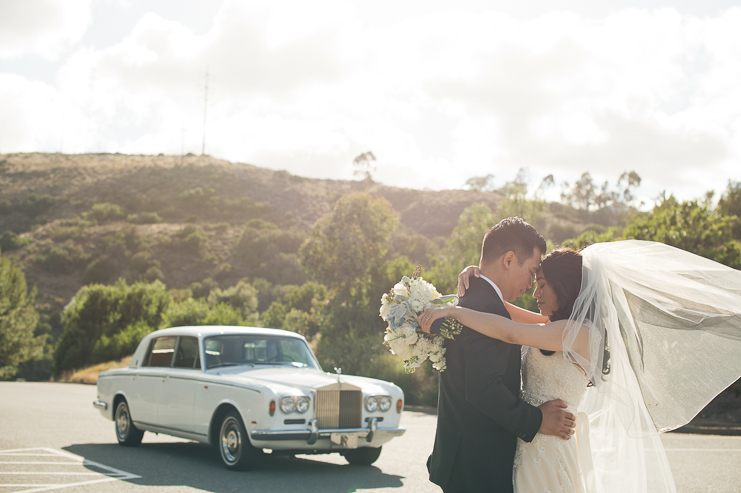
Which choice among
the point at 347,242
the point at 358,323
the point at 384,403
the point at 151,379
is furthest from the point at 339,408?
the point at 347,242

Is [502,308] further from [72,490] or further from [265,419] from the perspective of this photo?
[72,490]

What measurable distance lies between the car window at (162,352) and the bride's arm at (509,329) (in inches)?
294

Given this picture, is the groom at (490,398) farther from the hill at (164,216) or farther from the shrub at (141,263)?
the shrub at (141,263)

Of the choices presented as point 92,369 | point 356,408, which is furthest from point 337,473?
point 92,369

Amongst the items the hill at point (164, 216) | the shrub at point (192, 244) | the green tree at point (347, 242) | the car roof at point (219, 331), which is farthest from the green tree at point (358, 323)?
the shrub at point (192, 244)

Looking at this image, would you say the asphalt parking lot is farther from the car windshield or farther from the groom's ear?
the groom's ear

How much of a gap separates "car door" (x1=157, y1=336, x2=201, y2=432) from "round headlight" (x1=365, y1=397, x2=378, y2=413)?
2.32m

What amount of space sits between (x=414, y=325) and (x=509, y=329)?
0.56m

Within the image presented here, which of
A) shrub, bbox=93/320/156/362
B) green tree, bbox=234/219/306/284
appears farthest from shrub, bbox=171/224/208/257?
shrub, bbox=93/320/156/362

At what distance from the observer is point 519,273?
3.38 metres

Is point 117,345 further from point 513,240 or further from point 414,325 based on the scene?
point 513,240

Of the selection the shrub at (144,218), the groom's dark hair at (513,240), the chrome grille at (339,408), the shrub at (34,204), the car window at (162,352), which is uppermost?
the shrub at (34,204)

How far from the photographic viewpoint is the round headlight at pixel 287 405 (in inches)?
312

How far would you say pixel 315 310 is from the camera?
30188 mm
